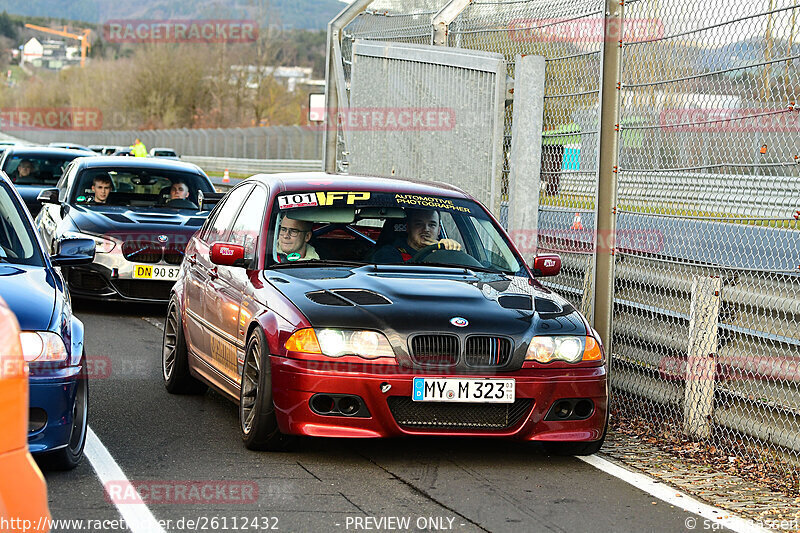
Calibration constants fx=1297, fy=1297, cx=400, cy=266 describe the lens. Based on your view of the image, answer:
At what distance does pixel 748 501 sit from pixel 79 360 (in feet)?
10.5

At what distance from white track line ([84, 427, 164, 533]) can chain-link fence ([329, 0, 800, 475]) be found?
10.7 feet

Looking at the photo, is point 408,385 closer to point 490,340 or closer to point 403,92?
point 490,340

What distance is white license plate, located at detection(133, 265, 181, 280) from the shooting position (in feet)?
42.4

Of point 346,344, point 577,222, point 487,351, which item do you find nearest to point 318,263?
point 346,344

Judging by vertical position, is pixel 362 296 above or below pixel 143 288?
above

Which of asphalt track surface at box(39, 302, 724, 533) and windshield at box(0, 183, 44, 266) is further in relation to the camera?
windshield at box(0, 183, 44, 266)

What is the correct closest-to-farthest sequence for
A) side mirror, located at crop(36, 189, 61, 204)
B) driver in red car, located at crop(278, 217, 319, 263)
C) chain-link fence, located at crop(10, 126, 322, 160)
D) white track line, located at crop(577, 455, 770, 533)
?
white track line, located at crop(577, 455, 770, 533) → driver in red car, located at crop(278, 217, 319, 263) → side mirror, located at crop(36, 189, 61, 204) → chain-link fence, located at crop(10, 126, 322, 160)

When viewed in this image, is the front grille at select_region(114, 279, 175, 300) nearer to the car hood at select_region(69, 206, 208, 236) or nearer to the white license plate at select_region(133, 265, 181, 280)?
the white license plate at select_region(133, 265, 181, 280)

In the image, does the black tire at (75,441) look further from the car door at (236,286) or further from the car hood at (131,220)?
the car hood at (131,220)

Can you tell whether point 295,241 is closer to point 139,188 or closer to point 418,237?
point 418,237

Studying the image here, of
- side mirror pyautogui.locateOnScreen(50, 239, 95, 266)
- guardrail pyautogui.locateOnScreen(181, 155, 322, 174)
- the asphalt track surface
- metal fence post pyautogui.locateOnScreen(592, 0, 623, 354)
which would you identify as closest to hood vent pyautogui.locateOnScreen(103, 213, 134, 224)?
the asphalt track surface

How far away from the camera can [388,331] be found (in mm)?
6355

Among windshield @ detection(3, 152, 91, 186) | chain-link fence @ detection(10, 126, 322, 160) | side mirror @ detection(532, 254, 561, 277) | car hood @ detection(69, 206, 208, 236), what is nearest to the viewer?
side mirror @ detection(532, 254, 561, 277)

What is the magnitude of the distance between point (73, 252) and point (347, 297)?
1.76 meters
